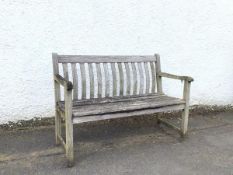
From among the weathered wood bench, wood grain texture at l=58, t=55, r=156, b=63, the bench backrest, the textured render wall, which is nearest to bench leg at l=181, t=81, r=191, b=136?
the weathered wood bench

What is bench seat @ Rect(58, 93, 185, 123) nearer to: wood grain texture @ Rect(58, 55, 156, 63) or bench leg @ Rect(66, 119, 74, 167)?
bench leg @ Rect(66, 119, 74, 167)

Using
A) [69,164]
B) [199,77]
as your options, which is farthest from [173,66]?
[69,164]

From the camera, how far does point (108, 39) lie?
4.66 meters

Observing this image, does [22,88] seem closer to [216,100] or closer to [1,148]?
[1,148]

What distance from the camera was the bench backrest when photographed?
3984mm

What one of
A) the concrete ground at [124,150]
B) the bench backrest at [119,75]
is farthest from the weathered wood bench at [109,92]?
the concrete ground at [124,150]

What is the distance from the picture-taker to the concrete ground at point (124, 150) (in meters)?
3.36

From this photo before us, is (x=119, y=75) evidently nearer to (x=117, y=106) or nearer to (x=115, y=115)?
(x=117, y=106)

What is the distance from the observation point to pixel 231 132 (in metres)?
4.66

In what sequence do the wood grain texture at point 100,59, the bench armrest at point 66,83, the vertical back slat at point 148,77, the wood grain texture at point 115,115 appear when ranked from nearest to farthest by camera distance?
the bench armrest at point 66,83 → the wood grain texture at point 115,115 → the wood grain texture at point 100,59 → the vertical back slat at point 148,77

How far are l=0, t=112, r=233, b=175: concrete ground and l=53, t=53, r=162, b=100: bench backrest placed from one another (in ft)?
1.88

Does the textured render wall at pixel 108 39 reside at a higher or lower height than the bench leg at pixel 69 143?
higher

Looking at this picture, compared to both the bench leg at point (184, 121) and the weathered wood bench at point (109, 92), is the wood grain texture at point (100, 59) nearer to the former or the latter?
the weathered wood bench at point (109, 92)

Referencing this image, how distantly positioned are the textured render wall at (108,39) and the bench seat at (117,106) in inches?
36.8
